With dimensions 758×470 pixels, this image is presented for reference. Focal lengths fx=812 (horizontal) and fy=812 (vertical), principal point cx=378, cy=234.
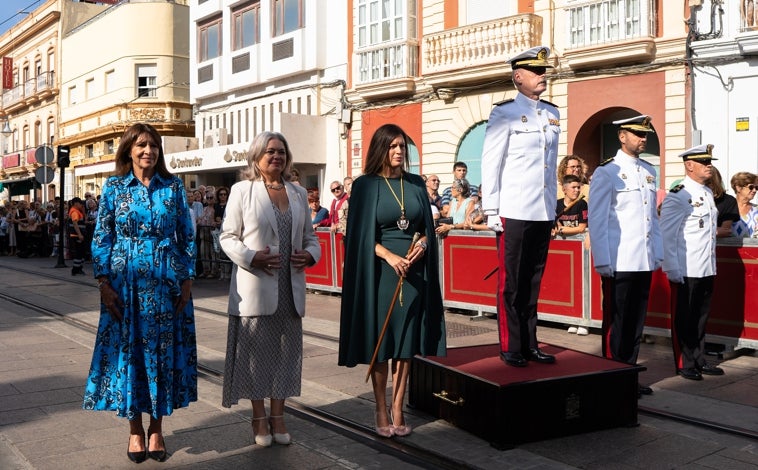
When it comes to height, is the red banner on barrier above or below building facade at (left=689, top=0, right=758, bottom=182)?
above

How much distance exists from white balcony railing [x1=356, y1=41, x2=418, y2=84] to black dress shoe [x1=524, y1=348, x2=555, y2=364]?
1643 centimetres

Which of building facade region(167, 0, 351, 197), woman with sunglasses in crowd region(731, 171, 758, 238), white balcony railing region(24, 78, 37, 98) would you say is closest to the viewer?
woman with sunglasses in crowd region(731, 171, 758, 238)

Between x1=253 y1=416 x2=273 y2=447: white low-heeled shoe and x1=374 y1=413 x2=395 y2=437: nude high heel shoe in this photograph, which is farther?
x1=374 y1=413 x2=395 y2=437: nude high heel shoe

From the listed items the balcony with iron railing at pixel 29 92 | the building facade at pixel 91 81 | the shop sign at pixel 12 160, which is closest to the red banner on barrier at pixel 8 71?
the building facade at pixel 91 81

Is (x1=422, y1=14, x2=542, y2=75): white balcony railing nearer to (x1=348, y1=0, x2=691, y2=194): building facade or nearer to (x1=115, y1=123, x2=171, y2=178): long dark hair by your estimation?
(x1=348, y1=0, x2=691, y2=194): building facade

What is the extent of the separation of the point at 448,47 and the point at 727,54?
22.6 ft

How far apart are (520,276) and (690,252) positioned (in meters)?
2.37

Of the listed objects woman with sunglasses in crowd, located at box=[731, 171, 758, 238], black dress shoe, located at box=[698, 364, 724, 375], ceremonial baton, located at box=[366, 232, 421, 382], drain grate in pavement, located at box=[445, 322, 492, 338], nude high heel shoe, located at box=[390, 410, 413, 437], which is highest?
woman with sunglasses in crowd, located at box=[731, 171, 758, 238]

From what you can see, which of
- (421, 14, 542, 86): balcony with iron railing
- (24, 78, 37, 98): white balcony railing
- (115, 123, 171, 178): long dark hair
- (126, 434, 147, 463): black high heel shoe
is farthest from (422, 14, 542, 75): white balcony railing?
(24, 78, 37, 98): white balcony railing

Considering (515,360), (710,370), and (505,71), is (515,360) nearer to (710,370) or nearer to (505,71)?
(710,370)

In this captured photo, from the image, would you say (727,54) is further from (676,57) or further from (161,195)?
(161,195)

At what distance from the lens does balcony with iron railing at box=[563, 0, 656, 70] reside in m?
16.1

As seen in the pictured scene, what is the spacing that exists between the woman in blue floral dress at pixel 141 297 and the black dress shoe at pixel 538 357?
232cm

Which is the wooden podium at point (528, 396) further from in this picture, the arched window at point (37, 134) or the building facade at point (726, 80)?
the arched window at point (37, 134)
